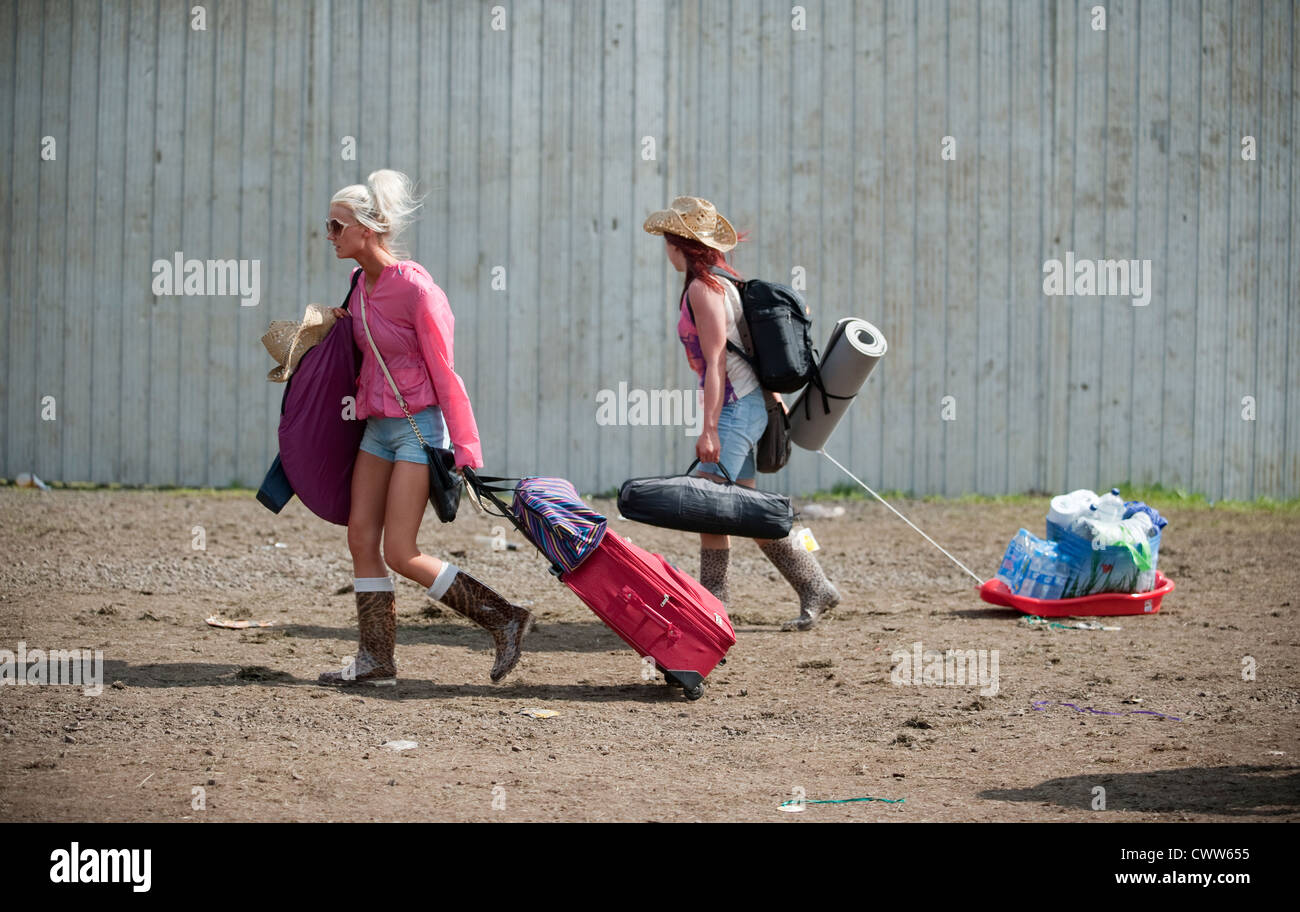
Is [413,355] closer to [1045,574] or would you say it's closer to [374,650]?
[374,650]

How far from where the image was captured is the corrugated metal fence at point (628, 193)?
10.5m

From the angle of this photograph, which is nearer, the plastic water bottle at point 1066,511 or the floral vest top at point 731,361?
the floral vest top at point 731,361

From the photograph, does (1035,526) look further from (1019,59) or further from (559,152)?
(559,152)

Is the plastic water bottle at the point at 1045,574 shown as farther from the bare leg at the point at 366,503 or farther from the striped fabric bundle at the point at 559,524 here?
the bare leg at the point at 366,503

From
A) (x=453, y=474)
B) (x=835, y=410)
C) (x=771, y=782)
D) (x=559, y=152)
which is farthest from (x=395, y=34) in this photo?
(x=771, y=782)

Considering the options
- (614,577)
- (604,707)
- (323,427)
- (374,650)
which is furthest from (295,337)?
(604,707)

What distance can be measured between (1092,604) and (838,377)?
1832mm

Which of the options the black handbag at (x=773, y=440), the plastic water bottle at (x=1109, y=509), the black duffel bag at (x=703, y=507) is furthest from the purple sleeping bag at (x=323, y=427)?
the plastic water bottle at (x=1109, y=509)

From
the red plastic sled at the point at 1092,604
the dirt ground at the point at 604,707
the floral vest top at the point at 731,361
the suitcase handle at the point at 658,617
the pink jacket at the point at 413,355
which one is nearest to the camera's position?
the dirt ground at the point at 604,707

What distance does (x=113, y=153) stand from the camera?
10555mm

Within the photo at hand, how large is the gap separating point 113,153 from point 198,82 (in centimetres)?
90

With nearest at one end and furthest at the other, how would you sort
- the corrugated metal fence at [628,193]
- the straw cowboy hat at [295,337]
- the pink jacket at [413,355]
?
the pink jacket at [413,355], the straw cowboy hat at [295,337], the corrugated metal fence at [628,193]

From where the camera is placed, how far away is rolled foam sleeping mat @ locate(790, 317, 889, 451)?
Answer: 6.19m

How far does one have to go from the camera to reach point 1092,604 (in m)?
6.73
